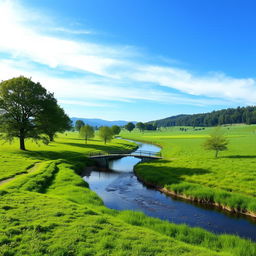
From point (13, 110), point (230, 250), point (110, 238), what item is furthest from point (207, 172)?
point (13, 110)

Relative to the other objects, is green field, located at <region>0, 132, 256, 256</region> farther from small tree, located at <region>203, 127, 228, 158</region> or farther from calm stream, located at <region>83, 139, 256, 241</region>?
small tree, located at <region>203, 127, 228, 158</region>

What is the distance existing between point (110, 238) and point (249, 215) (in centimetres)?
1631

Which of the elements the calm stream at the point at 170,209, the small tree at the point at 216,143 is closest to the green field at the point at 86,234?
the calm stream at the point at 170,209

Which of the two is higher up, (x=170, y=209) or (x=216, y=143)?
(x=216, y=143)

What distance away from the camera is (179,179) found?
32219 millimetres

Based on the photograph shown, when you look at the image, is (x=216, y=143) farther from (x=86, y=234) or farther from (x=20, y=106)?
(x=20, y=106)

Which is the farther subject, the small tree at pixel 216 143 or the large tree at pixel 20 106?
the small tree at pixel 216 143

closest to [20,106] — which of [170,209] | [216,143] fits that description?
[170,209]

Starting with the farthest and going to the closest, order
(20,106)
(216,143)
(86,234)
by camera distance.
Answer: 1. (216,143)
2. (20,106)
3. (86,234)

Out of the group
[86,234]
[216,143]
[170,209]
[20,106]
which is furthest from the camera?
[216,143]

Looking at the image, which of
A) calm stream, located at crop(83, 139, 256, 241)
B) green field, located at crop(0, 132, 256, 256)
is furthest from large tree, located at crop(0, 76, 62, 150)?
green field, located at crop(0, 132, 256, 256)

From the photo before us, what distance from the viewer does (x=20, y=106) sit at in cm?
4825

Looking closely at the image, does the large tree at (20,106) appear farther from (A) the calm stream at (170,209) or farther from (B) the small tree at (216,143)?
(B) the small tree at (216,143)

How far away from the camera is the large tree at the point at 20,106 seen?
4719cm
